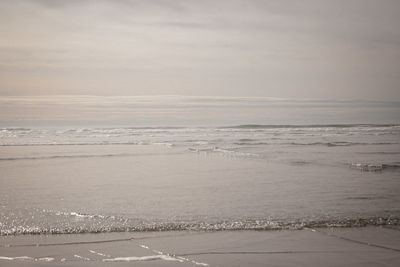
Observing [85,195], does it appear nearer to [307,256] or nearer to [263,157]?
[307,256]

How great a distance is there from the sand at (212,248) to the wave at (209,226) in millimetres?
152

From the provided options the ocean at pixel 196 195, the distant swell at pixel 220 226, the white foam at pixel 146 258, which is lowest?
the white foam at pixel 146 258

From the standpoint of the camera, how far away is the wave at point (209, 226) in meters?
5.50

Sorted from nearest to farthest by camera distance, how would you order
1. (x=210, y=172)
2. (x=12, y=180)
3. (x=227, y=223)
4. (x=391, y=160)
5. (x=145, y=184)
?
(x=227, y=223) < (x=145, y=184) < (x=12, y=180) < (x=210, y=172) < (x=391, y=160)

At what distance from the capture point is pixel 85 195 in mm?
7883

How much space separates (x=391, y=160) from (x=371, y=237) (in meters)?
9.27

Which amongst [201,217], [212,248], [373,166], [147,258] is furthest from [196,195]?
[373,166]

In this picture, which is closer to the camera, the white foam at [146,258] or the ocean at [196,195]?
the white foam at [146,258]

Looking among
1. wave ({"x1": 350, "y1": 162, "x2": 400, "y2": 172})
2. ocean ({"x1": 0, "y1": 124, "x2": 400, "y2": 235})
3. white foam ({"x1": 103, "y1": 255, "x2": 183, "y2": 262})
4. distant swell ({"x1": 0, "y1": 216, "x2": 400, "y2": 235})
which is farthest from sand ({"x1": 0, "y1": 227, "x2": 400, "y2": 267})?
wave ({"x1": 350, "y1": 162, "x2": 400, "y2": 172})

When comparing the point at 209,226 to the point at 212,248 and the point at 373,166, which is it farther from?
the point at 373,166

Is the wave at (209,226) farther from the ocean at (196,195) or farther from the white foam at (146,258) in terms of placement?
the white foam at (146,258)

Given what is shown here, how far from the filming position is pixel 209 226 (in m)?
5.72

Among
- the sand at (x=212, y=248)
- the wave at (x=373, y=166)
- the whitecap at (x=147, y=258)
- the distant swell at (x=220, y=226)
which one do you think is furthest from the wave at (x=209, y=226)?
the wave at (x=373, y=166)

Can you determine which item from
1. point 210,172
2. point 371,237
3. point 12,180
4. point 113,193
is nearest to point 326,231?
point 371,237
